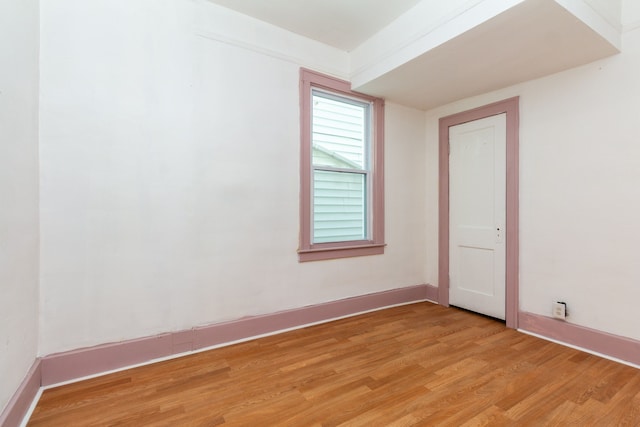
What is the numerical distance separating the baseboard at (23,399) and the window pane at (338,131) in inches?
99.7

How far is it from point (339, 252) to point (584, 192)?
85.0 inches

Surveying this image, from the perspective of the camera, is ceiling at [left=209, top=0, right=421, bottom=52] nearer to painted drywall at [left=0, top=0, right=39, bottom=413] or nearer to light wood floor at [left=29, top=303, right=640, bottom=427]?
painted drywall at [left=0, top=0, right=39, bottom=413]

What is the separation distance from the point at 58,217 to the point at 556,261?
12.6 ft

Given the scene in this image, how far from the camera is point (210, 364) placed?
7.28 ft

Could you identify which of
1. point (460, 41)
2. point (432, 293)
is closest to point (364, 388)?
point (432, 293)

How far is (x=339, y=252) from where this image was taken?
3.19m

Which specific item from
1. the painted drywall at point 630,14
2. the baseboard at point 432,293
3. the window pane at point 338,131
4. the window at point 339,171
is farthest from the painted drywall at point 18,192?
the painted drywall at point 630,14

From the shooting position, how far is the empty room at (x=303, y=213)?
1.78 meters

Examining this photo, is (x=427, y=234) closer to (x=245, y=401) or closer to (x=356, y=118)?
(x=356, y=118)

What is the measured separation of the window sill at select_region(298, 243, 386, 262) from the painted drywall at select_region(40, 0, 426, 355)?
0.08 metres

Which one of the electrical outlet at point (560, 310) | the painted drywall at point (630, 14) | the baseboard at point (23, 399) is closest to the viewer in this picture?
the baseboard at point (23, 399)

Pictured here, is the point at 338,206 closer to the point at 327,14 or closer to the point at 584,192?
the point at 327,14

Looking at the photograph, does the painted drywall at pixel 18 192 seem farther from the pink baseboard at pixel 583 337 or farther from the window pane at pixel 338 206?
the pink baseboard at pixel 583 337

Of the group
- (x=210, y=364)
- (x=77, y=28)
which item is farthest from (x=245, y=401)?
(x=77, y=28)
